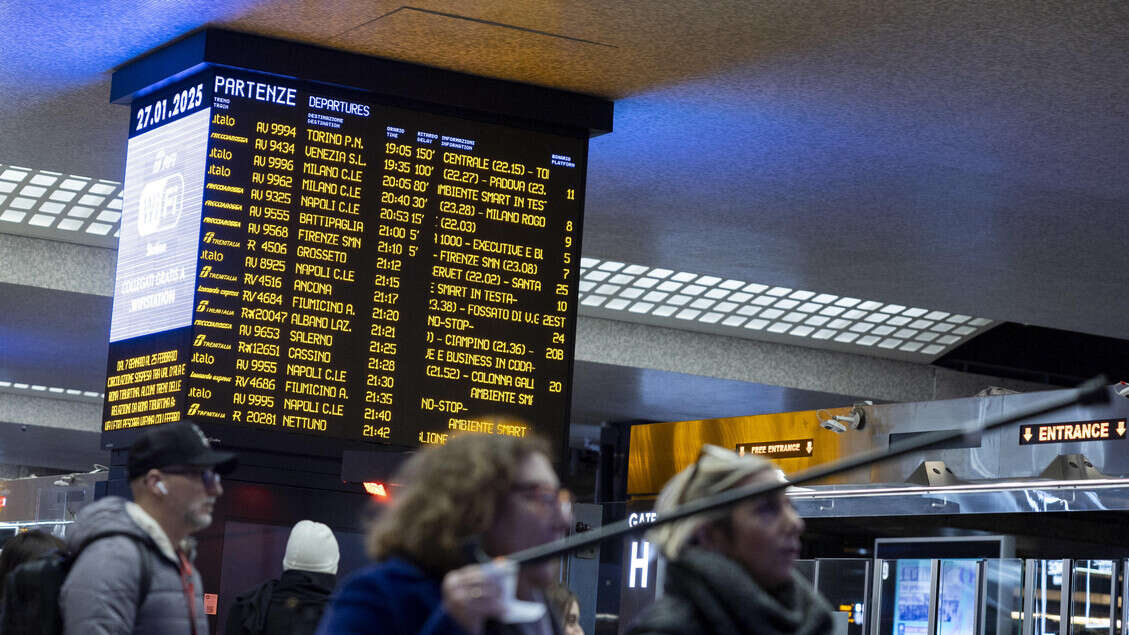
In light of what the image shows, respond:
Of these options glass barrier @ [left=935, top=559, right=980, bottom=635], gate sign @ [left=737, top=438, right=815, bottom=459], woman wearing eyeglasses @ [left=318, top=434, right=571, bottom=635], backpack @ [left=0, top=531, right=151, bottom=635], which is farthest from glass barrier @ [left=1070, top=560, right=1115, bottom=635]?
woman wearing eyeglasses @ [left=318, top=434, right=571, bottom=635]

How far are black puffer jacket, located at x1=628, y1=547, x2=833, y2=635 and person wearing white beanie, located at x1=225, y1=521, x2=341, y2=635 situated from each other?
319 cm

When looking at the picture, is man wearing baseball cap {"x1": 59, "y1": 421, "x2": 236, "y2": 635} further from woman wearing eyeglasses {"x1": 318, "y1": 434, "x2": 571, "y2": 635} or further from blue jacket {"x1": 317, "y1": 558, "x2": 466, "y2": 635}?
blue jacket {"x1": 317, "y1": 558, "x2": 466, "y2": 635}

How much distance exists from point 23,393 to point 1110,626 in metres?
18.7

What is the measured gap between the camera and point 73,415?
2653 cm

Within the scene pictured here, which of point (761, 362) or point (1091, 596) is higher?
point (761, 362)

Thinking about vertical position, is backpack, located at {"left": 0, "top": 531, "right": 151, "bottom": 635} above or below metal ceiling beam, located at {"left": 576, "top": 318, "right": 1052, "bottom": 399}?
below

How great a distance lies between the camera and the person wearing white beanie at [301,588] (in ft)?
20.1

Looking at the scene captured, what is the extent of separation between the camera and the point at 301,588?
20.4ft

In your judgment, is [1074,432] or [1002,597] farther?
[1002,597]

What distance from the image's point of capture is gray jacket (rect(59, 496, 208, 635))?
3879 mm

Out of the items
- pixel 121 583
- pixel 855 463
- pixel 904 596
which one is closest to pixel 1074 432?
pixel 904 596

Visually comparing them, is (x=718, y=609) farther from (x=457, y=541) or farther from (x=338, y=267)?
(x=338, y=267)

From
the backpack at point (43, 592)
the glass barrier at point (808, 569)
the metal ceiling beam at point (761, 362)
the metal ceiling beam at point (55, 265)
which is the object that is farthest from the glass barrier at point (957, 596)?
the backpack at point (43, 592)

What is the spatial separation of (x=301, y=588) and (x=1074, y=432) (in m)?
6.78
